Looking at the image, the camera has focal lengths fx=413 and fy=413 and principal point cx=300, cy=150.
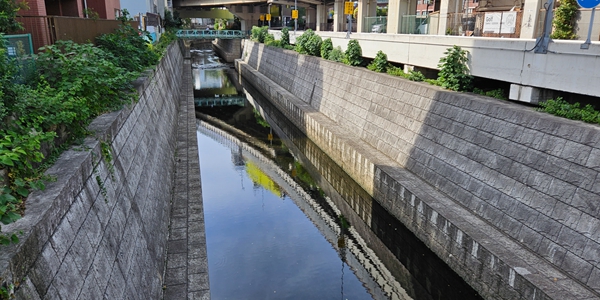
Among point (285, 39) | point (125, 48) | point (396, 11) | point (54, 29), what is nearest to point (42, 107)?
point (54, 29)

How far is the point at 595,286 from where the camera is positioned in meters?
6.32

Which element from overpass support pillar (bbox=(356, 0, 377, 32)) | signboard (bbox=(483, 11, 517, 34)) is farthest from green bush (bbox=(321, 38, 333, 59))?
signboard (bbox=(483, 11, 517, 34))

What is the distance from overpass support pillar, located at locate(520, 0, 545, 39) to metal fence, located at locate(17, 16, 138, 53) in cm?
1244

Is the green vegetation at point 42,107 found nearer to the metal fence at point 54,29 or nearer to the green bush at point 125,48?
the metal fence at point 54,29

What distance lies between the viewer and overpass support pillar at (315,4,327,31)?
4148 centimetres

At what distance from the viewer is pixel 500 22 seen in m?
12.4

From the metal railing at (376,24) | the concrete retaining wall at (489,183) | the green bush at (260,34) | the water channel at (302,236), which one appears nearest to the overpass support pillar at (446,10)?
the concrete retaining wall at (489,183)

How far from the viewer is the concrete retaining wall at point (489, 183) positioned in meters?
6.85

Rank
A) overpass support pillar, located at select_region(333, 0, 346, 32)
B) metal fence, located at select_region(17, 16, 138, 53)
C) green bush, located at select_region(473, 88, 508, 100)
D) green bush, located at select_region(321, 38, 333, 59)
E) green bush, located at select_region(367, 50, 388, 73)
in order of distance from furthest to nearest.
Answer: overpass support pillar, located at select_region(333, 0, 346, 32) → green bush, located at select_region(321, 38, 333, 59) → green bush, located at select_region(367, 50, 388, 73) → green bush, located at select_region(473, 88, 508, 100) → metal fence, located at select_region(17, 16, 138, 53)

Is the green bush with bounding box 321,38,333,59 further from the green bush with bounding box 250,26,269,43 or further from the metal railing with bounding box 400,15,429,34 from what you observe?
the green bush with bounding box 250,26,269,43

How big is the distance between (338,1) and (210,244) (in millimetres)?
25581

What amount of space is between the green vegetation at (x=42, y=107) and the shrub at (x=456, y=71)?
838 centimetres

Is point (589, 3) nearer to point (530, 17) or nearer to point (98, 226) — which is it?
point (530, 17)

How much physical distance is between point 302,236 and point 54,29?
850 cm
